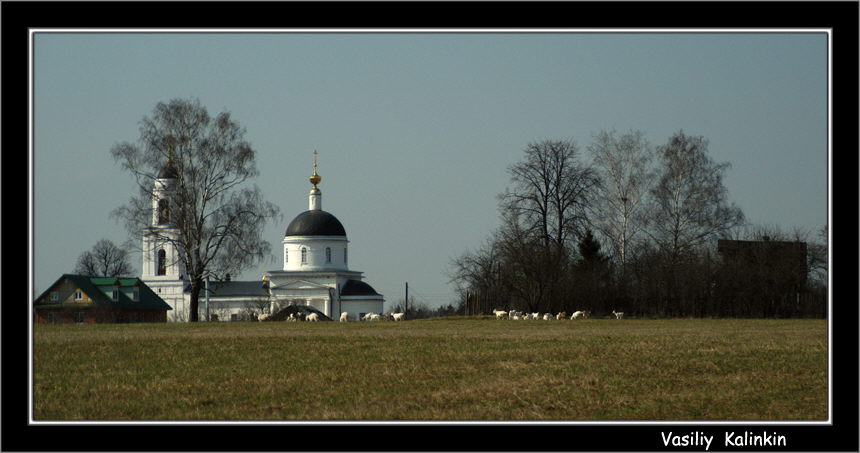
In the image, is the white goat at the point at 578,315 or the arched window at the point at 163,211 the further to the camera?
the arched window at the point at 163,211

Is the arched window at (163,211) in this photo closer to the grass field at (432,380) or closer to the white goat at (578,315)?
the white goat at (578,315)

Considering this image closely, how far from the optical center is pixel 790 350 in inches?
712

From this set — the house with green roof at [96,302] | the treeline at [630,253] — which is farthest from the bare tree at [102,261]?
the treeline at [630,253]

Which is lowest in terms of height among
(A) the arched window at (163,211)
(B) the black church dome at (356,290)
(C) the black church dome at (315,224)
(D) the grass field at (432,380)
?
(B) the black church dome at (356,290)

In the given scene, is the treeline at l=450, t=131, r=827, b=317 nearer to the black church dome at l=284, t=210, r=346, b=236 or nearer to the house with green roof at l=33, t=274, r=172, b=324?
the house with green roof at l=33, t=274, r=172, b=324

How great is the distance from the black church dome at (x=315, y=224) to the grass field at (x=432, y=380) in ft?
245

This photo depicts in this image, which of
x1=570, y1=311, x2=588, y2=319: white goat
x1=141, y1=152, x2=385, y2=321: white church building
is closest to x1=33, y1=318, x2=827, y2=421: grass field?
x1=570, y1=311, x2=588, y2=319: white goat

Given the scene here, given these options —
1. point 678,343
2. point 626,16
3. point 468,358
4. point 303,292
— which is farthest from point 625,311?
point 303,292

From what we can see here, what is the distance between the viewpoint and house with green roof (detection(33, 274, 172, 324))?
57.1 meters

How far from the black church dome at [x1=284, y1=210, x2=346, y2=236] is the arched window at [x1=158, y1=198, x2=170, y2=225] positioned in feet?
169

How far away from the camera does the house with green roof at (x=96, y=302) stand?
187 feet

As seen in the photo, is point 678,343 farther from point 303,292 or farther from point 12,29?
point 303,292

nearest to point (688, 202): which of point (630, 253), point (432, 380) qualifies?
point (630, 253)

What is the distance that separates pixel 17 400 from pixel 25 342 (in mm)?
548
